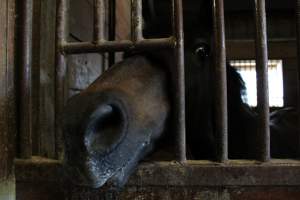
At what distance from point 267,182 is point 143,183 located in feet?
0.97

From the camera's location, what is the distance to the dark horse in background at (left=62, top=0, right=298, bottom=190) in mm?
669

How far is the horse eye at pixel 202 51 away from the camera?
1.12 m

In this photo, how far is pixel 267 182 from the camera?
33.3 inches

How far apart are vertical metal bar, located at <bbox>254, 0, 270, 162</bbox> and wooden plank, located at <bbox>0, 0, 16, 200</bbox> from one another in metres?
0.63

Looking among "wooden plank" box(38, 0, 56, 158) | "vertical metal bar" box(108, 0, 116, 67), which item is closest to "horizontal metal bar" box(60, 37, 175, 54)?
"wooden plank" box(38, 0, 56, 158)

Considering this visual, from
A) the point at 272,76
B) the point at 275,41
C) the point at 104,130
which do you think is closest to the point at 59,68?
the point at 104,130

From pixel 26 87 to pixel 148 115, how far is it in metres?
0.34

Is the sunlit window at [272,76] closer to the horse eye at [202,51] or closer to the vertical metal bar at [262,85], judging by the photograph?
the horse eye at [202,51]

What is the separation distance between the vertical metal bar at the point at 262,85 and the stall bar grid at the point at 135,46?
0.19m

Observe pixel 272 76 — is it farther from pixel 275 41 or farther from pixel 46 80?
pixel 46 80

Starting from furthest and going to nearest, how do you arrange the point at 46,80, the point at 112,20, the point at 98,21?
the point at 112,20
the point at 46,80
the point at 98,21

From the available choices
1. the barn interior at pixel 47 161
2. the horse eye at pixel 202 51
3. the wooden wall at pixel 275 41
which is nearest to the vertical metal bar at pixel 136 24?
the barn interior at pixel 47 161

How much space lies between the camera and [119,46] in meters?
0.93

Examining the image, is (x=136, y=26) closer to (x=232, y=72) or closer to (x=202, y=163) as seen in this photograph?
(x=202, y=163)
